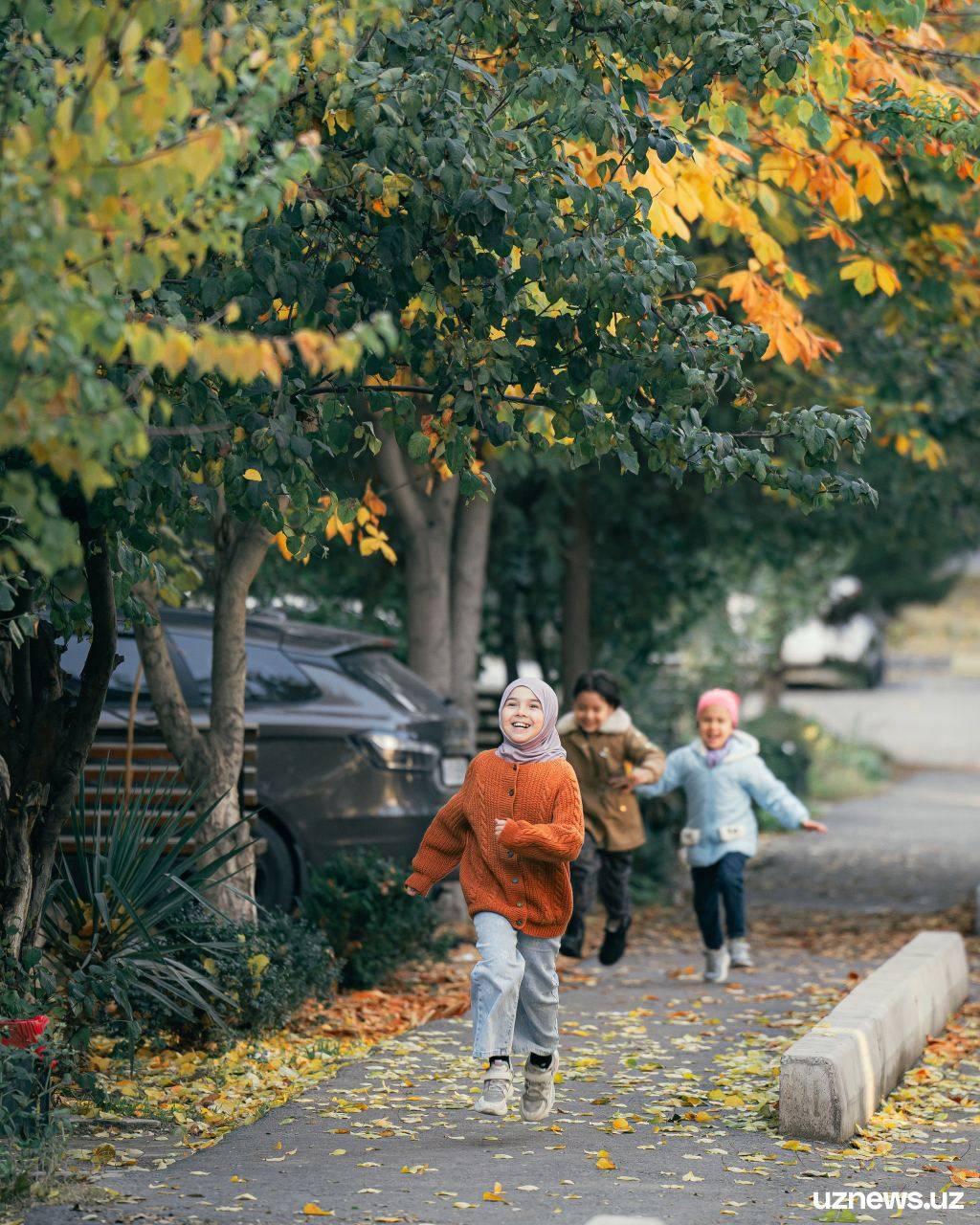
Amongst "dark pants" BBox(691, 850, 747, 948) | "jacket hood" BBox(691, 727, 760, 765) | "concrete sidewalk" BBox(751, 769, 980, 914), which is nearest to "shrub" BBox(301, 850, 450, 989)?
"dark pants" BBox(691, 850, 747, 948)

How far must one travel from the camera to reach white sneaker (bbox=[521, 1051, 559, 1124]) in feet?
19.1

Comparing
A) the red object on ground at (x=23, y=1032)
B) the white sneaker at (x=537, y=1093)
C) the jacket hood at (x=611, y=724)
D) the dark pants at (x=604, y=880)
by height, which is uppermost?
the jacket hood at (x=611, y=724)

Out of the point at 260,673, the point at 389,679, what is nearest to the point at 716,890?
the point at 389,679

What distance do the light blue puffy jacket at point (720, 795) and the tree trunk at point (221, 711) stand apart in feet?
7.74

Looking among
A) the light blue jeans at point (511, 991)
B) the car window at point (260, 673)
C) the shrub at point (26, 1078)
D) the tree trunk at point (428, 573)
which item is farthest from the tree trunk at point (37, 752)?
the tree trunk at point (428, 573)

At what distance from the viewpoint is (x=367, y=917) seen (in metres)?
8.51

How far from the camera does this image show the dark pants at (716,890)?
29.8 ft

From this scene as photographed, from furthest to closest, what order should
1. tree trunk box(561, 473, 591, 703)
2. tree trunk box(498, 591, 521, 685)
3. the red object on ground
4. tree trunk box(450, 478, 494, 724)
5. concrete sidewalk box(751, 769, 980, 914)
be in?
1. tree trunk box(498, 591, 521, 685)
2. tree trunk box(561, 473, 591, 703)
3. concrete sidewalk box(751, 769, 980, 914)
4. tree trunk box(450, 478, 494, 724)
5. the red object on ground

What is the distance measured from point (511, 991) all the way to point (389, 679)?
431 cm

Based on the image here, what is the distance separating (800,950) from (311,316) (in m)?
6.72

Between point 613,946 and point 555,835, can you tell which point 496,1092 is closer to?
point 555,835

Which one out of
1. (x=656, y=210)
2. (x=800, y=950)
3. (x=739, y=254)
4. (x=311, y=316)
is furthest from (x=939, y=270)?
(x=311, y=316)

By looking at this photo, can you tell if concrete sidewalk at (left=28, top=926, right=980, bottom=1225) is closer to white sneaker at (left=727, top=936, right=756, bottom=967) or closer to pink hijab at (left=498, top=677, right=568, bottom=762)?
pink hijab at (left=498, top=677, right=568, bottom=762)

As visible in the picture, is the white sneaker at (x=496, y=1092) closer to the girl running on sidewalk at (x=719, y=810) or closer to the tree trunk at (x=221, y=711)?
the tree trunk at (x=221, y=711)
